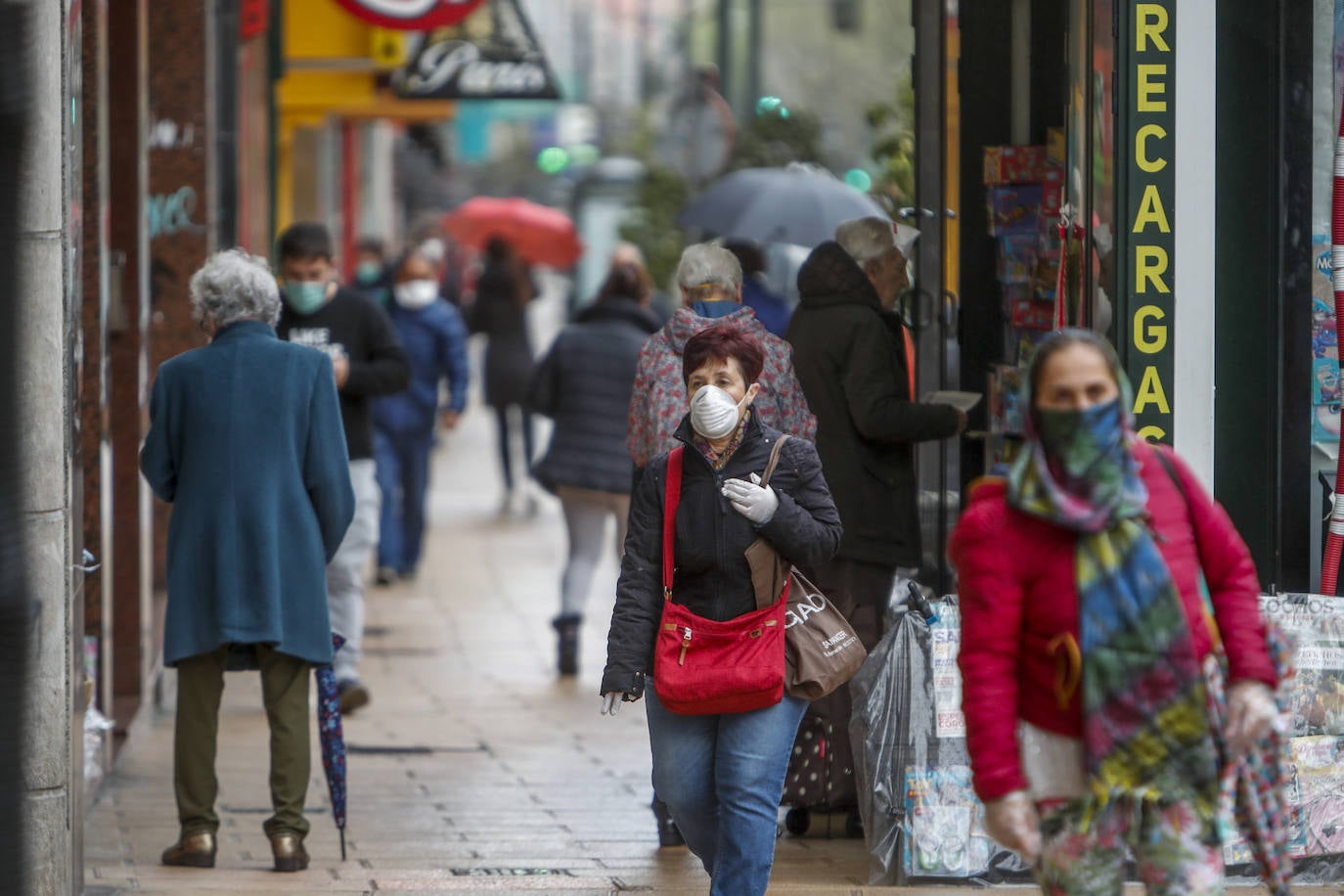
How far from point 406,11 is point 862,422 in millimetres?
5780

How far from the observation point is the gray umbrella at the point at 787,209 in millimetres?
8602

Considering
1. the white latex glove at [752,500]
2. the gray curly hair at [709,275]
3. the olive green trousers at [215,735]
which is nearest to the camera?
the white latex glove at [752,500]

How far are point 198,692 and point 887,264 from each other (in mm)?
2454

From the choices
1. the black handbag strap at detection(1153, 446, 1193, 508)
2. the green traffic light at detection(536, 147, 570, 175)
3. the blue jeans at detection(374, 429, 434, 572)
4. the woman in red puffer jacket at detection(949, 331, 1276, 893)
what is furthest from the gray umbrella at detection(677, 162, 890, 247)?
the green traffic light at detection(536, 147, 570, 175)

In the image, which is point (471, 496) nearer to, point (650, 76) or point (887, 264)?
point (887, 264)

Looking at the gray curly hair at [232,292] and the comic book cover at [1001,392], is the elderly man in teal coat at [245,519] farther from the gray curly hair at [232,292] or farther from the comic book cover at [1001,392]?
the comic book cover at [1001,392]

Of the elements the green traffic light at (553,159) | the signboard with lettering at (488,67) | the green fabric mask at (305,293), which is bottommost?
the green fabric mask at (305,293)

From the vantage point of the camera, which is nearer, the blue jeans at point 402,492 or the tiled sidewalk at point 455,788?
the tiled sidewalk at point 455,788

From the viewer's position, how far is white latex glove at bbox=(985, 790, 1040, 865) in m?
3.70

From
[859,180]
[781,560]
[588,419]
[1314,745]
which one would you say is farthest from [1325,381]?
[859,180]

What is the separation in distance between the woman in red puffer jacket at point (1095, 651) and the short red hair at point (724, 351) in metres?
1.22

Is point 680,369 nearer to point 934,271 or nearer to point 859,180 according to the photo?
point 934,271

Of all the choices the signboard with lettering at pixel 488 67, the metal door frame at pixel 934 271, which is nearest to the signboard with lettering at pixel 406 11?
the signboard with lettering at pixel 488 67

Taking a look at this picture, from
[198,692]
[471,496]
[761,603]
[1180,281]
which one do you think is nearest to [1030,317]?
[1180,281]
